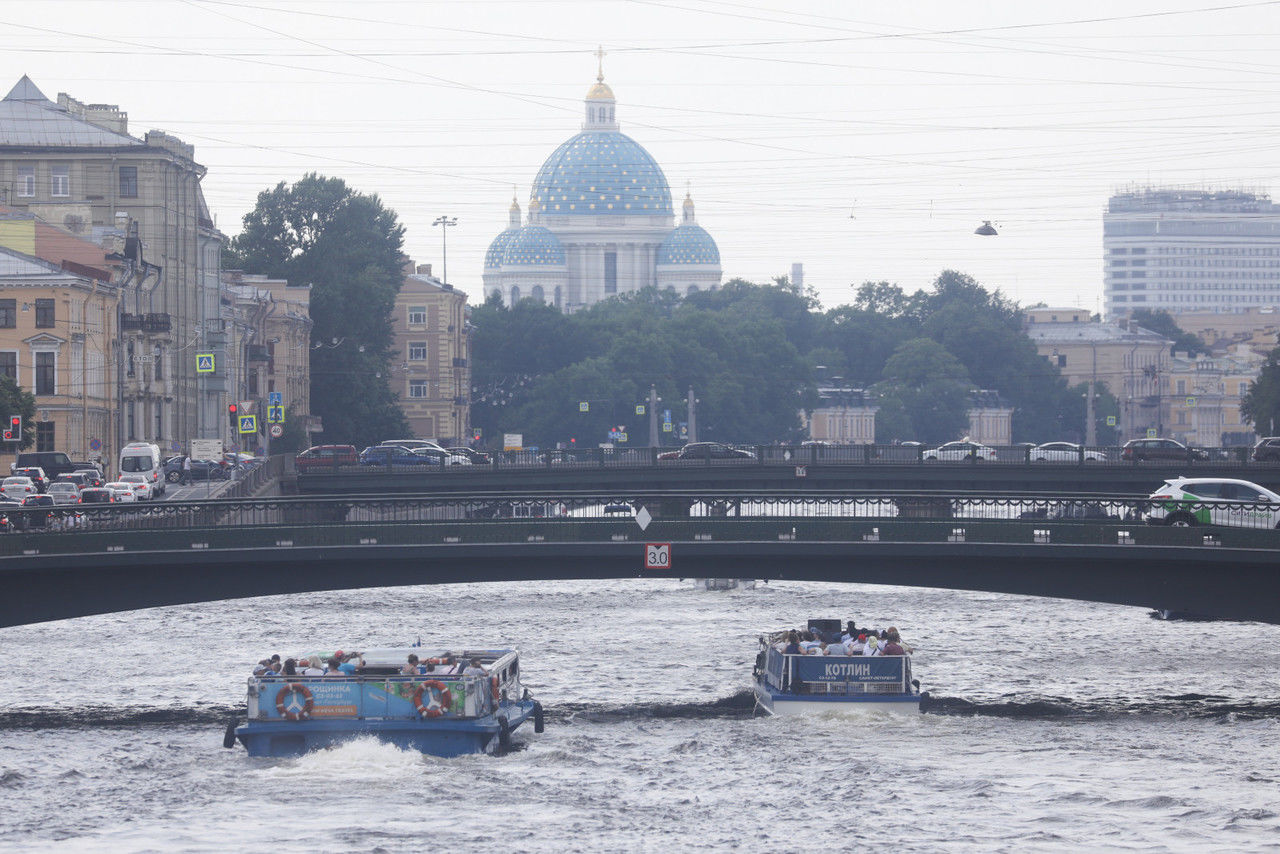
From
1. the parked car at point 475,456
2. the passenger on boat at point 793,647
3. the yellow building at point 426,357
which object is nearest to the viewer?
the passenger on boat at point 793,647

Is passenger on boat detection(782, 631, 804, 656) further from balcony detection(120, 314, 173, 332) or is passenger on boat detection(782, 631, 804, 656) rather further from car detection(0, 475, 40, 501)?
balcony detection(120, 314, 173, 332)

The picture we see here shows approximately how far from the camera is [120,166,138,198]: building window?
11238cm

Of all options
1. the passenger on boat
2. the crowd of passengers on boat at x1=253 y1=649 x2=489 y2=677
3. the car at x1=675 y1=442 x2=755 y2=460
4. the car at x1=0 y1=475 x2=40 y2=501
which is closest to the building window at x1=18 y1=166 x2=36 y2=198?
the car at x1=0 y1=475 x2=40 y2=501

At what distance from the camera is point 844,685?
49.0 meters

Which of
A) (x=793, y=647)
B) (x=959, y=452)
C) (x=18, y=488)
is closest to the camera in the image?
(x=793, y=647)

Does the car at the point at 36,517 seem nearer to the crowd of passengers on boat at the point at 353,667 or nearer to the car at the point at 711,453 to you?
the crowd of passengers on boat at the point at 353,667

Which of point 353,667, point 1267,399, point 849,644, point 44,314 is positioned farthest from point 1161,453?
point 353,667

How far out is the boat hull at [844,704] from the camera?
1917 inches

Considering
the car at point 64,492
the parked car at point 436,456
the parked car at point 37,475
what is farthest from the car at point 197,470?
the car at point 64,492

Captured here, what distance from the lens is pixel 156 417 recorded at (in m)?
110

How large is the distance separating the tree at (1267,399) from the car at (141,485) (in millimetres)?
74395

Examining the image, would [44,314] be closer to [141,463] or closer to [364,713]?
[141,463]

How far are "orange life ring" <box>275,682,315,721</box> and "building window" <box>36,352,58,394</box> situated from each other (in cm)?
5427

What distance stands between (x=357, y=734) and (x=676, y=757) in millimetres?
6417
